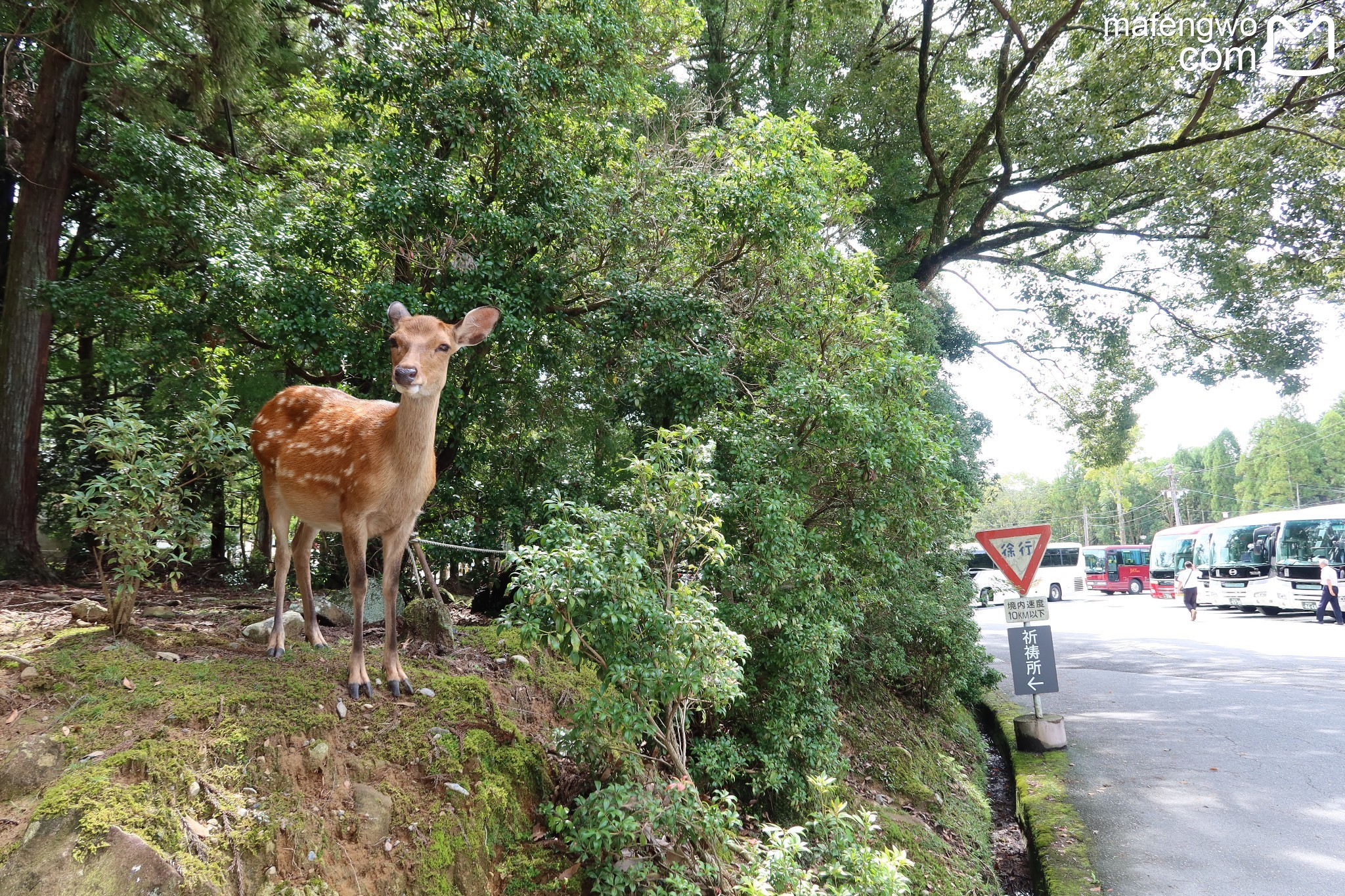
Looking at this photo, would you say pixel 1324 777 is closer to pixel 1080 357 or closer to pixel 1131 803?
pixel 1131 803

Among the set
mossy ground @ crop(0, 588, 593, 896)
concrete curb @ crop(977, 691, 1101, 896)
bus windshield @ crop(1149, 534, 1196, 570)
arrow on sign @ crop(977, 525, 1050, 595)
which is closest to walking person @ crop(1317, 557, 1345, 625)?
bus windshield @ crop(1149, 534, 1196, 570)

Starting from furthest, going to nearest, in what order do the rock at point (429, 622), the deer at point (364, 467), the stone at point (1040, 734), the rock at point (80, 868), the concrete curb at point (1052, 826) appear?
the stone at point (1040, 734), the concrete curb at point (1052, 826), the rock at point (429, 622), the deer at point (364, 467), the rock at point (80, 868)

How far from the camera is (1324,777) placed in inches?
255

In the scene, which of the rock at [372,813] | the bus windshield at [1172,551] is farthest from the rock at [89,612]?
the bus windshield at [1172,551]

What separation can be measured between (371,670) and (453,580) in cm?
Answer: 430

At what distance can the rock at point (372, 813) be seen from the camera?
2920mm

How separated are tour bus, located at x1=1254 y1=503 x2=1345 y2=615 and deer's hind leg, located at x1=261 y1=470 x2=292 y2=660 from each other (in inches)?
974

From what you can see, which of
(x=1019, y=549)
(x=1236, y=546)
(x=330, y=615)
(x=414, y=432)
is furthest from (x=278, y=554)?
(x=1236, y=546)

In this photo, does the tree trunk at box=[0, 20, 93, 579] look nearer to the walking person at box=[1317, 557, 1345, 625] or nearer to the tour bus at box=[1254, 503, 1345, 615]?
the walking person at box=[1317, 557, 1345, 625]

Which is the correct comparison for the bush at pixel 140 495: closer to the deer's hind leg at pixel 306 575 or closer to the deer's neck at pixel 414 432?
the deer's hind leg at pixel 306 575

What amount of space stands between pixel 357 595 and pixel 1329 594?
22125 millimetres

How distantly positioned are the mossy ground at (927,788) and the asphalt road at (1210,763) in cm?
94

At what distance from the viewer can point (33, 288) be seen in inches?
267

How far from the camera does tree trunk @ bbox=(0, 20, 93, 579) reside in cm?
653
